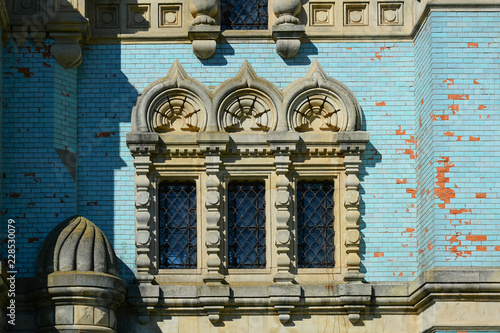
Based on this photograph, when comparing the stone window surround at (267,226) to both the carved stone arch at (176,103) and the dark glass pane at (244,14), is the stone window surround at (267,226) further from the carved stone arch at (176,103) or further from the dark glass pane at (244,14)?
the dark glass pane at (244,14)

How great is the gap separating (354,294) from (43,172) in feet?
17.0

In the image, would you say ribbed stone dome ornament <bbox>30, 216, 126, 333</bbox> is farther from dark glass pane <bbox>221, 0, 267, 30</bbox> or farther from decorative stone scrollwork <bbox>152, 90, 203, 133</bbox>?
dark glass pane <bbox>221, 0, 267, 30</bbox>

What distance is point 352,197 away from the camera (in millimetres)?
20984

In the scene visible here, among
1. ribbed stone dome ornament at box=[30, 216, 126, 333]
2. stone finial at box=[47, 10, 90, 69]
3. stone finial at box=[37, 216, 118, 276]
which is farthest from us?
stone finial at box=[47, 10, 90, 69]

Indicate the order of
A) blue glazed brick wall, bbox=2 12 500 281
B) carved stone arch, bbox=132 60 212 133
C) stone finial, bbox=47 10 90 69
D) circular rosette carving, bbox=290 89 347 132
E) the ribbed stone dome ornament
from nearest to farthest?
the ribbed stone dome ornament < blue glazed brick wall, bbox=2 12 500 281 < stone finial, bbox=47 10 90 69 < carved stone arch, bbox=132 60 212 133 < circular rosette carving, bbox=290 89 347 132

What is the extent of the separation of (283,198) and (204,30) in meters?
3.00

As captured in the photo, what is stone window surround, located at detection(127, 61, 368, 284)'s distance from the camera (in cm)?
2084

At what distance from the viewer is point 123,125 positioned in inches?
837

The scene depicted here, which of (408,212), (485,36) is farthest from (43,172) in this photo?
(485,36)

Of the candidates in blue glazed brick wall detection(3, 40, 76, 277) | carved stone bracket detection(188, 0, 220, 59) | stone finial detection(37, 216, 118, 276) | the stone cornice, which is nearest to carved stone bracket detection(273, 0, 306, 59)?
carved stone bracket detection(188, 0, 220, 59)

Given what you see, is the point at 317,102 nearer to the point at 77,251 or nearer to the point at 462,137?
the point at 462,137

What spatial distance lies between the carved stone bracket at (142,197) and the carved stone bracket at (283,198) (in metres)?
1.95

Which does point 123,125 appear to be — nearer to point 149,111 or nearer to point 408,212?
point 149,111

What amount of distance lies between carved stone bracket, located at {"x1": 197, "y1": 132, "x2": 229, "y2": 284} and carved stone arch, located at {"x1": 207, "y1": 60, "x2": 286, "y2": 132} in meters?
0.35
